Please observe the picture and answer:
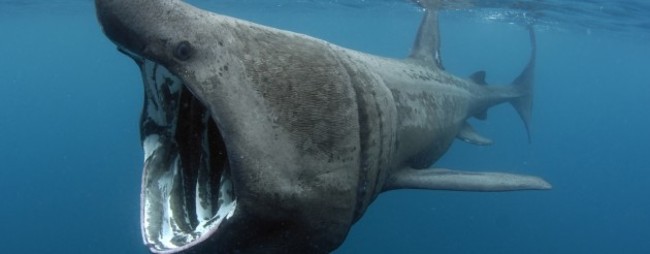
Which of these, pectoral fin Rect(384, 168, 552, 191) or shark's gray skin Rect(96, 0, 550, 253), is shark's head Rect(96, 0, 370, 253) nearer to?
shark's gray skin Rect(96, 0, 550, 253)

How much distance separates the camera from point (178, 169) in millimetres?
3262

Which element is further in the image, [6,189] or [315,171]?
[6,189]

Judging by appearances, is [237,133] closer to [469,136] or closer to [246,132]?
[246,132]

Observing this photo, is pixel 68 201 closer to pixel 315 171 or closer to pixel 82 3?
pixel 82 3

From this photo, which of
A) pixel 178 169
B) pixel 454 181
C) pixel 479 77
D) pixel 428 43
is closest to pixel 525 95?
pixel 479 77

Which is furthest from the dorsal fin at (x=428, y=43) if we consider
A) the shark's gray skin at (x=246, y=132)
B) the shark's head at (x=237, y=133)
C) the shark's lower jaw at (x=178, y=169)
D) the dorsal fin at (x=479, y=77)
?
the shark's lower jaw at (x=178, y=169)

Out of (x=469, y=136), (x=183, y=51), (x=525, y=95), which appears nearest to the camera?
(x=183, y=51)

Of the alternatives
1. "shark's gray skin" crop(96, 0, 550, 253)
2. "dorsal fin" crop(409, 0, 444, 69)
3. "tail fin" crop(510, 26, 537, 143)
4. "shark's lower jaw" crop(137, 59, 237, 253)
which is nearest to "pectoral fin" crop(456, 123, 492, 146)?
"dorsal fin" crop(409, 0, 444, 69)

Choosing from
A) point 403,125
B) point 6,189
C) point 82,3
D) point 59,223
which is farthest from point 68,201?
point 403,125

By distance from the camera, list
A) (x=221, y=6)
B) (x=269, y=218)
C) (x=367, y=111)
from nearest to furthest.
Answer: (x=269, y=218), (x=367, y=111), (x=221, y=6)

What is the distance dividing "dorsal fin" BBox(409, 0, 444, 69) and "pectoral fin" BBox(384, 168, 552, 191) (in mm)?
2437

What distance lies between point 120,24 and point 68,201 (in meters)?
50.4

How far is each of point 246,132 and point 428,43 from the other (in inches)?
238

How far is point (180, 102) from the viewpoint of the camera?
3297 mm
